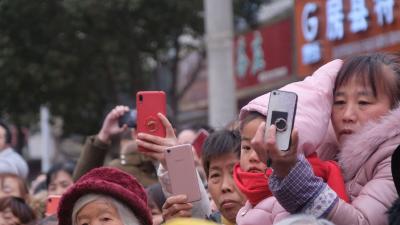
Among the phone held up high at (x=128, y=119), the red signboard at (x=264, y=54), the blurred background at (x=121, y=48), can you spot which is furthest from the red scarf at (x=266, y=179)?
the red signboard at (x=264, y=54)

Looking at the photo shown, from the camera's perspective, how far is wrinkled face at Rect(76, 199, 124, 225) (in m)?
3.84

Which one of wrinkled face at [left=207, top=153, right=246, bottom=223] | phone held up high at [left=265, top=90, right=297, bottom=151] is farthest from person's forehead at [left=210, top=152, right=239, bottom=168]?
phone held up high at [left=265, top=90, right=297, bottom=151]

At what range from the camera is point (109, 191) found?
3920 mm

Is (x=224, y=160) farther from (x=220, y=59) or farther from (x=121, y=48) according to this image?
(x=121, y=48)

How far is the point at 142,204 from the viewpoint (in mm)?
3959

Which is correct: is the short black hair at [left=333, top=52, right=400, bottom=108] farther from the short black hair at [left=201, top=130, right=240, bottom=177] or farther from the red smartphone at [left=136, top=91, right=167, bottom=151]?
the short black hair at [left=201, top=130, right=240, bottom=177]

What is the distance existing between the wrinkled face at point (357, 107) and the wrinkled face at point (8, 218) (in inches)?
108

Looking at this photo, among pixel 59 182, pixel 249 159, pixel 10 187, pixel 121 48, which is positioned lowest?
pixel 59 182

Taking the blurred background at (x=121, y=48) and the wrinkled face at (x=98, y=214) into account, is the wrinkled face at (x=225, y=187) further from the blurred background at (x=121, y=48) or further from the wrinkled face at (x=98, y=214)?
the blurred background at (x=121, y=48)

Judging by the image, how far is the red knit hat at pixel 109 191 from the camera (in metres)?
3.92

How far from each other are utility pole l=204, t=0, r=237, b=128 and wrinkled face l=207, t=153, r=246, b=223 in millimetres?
6401

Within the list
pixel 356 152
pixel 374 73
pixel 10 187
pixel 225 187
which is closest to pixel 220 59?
pixel 10 187

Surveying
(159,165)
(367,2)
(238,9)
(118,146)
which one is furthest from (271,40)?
(159,165)

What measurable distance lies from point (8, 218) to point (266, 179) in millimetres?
2522
